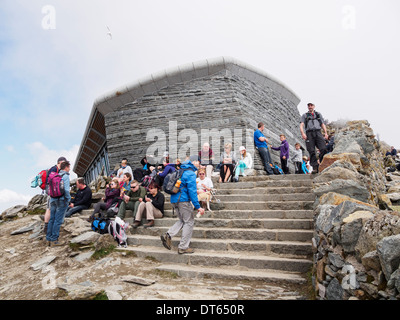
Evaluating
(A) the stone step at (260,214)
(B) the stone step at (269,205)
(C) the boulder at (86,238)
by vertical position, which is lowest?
(C) the boulder at (86,238)

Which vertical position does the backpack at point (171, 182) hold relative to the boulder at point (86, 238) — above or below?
above

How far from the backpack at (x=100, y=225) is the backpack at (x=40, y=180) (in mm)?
1740

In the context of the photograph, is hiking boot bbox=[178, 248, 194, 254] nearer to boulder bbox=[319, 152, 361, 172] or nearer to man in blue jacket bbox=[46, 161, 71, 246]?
man in blue jacket bbox=[46, 161, 71, 246]

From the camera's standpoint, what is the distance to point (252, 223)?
528 centimetres

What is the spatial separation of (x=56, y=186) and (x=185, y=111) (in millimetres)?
6613

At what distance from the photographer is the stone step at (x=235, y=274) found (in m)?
3.78

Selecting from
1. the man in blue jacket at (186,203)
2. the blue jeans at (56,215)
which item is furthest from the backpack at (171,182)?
the blue jeans at (56,215)

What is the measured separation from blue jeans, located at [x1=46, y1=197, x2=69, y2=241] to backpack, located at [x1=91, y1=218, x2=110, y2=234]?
2.53 feet

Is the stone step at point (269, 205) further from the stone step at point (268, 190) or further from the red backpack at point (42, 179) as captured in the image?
the red backpack at point (42, 179)

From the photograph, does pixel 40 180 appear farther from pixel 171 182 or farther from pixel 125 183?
pixel 171 182

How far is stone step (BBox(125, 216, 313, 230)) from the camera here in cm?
494

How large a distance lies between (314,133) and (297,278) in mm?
4677
